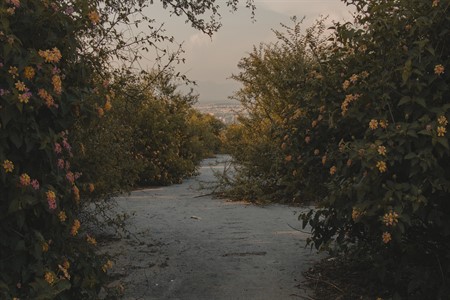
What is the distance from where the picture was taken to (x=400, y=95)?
10.6ft

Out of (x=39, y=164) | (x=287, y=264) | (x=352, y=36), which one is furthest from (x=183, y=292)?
(x=352, y=36)

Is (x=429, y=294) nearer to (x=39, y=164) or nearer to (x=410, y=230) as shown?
(x=410, y=230)

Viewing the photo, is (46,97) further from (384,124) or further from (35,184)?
(384,124)

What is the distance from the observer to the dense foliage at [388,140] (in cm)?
298

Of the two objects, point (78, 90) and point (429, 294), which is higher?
point (78, 90)

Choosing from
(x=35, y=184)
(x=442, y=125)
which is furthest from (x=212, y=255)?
(x=35, y=184)

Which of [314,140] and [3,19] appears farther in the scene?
[314,140]

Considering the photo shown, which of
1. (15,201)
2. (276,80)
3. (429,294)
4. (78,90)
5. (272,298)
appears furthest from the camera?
(276,80)

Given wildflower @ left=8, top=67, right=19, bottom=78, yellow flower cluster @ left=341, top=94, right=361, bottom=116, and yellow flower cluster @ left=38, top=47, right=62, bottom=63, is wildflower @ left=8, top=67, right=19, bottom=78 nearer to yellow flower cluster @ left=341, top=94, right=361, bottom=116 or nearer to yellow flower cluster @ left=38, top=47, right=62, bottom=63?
yellow flower cluster @ left=38, top=47, right=62, bottom=63

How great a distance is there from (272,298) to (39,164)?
271cm


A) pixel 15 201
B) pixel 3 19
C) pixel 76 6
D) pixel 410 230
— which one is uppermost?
pixel 76 6

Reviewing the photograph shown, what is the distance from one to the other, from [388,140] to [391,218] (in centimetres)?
50

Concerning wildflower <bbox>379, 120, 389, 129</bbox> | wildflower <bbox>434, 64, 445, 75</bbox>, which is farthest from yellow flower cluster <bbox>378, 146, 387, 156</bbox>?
wildflower <bbox>434, 64, 445, 75</bbox>

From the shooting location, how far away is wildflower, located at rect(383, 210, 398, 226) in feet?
9.43
